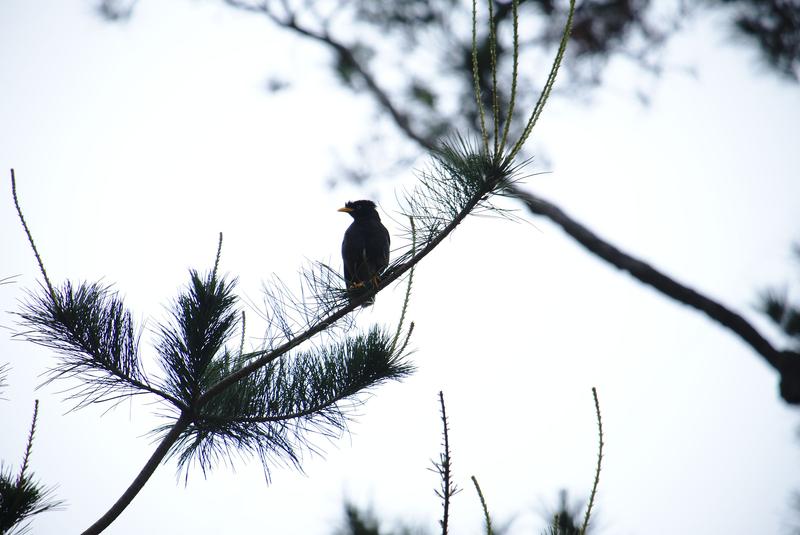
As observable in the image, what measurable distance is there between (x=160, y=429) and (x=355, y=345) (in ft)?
2.07

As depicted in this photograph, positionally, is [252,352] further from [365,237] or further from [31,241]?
[365,237]

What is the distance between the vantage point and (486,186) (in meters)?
1.70

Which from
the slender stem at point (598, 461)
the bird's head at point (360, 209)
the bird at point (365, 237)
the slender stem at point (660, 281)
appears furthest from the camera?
the bird's head at point (360, 209)

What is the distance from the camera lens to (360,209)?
405 centimetres

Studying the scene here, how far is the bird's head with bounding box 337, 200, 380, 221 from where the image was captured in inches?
159

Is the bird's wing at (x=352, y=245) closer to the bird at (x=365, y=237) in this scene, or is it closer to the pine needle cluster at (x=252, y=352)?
the bird at (x=365, y=237)

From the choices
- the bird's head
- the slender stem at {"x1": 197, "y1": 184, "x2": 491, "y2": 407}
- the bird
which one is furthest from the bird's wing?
the slender stem at {"x1": 197, "y1": 184, "x2": 491, "y2": 407}

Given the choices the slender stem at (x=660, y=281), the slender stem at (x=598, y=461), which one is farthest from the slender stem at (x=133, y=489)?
the slender stem at (x=660, y=281)

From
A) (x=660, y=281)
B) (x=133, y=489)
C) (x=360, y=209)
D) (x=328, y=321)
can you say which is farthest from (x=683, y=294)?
(x=133, y=489)

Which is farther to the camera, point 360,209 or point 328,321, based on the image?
point 360,209

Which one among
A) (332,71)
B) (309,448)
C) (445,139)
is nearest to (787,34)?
(445,139)

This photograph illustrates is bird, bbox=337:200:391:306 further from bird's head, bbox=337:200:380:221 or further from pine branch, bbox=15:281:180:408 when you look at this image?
pine branch, bbox=15:281:180:408

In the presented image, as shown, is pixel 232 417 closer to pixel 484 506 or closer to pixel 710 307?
pixel 484 506

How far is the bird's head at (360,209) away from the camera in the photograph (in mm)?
4035
